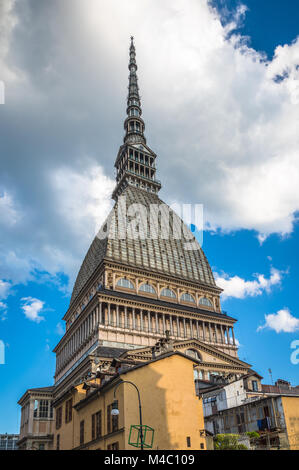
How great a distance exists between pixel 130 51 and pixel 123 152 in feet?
183

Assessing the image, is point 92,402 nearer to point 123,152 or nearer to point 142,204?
point 142,204

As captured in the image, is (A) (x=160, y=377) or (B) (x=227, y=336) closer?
(A) (x=160, y=377)

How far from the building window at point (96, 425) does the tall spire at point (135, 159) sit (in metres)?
79.8

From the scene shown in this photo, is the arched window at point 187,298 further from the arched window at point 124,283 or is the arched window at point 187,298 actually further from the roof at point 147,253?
the arched window at point 124,283

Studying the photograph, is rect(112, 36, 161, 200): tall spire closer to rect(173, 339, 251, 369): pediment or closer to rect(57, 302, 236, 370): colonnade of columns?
rect(57, 302, 236, 370): colonnade of columns

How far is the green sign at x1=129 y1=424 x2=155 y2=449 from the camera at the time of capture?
2750 centimetres

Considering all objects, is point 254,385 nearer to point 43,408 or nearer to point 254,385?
point 254,385

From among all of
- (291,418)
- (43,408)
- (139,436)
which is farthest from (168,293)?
(139,436)

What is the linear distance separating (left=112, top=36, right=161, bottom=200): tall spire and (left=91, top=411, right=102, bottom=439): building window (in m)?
79.8

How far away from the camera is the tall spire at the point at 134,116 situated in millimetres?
121812

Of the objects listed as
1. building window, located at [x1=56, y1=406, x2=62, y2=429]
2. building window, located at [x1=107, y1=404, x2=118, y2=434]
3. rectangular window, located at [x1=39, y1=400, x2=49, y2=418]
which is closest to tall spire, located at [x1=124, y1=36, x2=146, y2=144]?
rectangular window, located at [x1=39, y1=400, x2=49, y2=418]

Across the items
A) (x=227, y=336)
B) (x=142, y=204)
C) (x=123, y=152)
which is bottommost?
(x=227, y=336)
